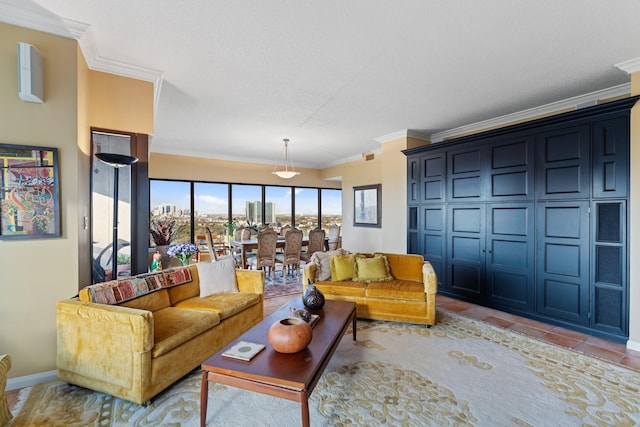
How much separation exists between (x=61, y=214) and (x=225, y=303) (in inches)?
61.7

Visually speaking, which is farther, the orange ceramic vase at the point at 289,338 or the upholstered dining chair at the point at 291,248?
the upholstered dining chair at the point at 291,248

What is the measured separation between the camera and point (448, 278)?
16.0ft

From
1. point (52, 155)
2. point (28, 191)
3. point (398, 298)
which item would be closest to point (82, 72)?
point (52, 155)

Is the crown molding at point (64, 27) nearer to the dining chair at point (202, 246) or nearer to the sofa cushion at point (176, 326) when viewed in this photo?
the sofa cushion at point (176, 326)

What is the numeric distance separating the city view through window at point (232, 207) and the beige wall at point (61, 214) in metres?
4.66

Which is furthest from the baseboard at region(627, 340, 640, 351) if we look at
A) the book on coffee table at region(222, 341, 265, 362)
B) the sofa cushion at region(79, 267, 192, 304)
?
the sofa cushion at region(79, 267, 192, 304)

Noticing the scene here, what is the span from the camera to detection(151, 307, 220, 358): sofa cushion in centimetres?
223

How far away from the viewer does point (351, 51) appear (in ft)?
9.15

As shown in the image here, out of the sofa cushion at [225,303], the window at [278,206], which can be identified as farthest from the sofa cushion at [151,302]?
the window at [278,206]

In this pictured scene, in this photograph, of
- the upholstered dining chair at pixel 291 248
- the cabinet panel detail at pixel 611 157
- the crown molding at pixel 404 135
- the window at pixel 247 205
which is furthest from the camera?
the window at pixel 247 205

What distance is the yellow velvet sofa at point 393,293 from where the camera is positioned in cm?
350

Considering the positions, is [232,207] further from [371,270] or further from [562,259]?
[562,259]

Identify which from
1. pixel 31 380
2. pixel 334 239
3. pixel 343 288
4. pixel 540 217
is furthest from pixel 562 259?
pixel 31 380

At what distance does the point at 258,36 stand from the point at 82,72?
5.29 ft
